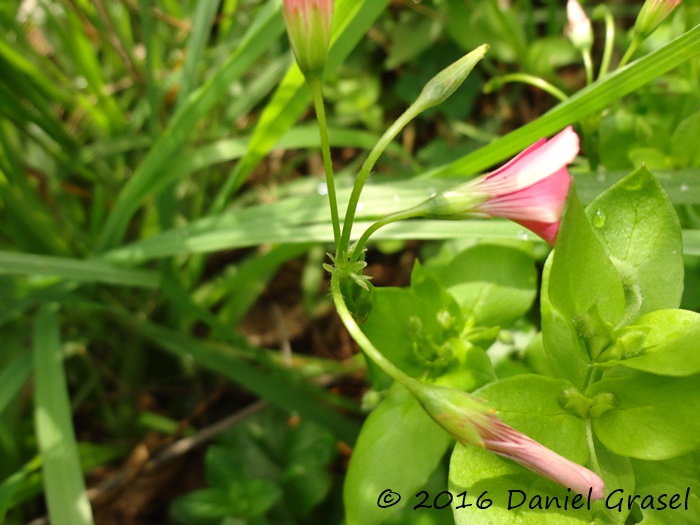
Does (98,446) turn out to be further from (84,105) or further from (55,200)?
(84,105)

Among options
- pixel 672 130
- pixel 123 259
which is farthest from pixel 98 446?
pixel 672 130

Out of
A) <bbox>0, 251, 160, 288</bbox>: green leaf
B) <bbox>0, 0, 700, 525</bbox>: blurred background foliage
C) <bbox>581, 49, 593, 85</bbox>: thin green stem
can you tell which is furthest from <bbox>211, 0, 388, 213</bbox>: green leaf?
<bbox>581, 49, 593, 85</bbox>: thin green stem

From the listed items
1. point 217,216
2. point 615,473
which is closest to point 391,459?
point 615,473

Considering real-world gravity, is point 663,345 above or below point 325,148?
below

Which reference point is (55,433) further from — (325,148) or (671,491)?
(671,491)

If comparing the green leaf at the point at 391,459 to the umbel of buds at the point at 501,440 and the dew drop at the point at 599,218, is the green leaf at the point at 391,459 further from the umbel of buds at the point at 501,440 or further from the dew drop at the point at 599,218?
the dew drop at the point at 599,218

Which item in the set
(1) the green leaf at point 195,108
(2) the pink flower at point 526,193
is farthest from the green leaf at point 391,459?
(1) the green leaf at point 195,108
